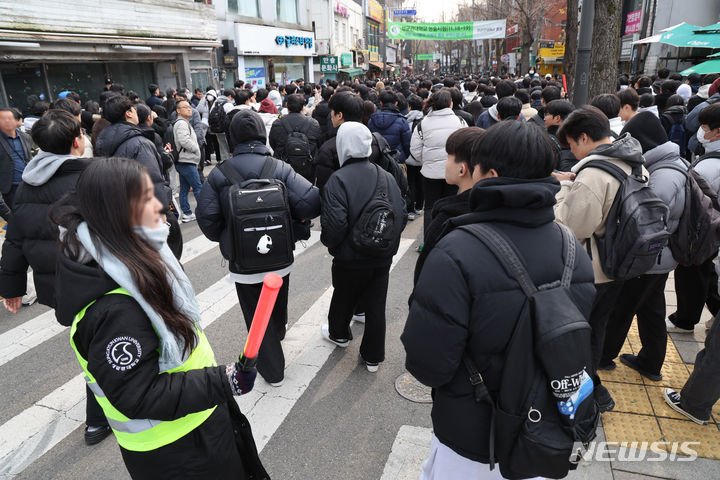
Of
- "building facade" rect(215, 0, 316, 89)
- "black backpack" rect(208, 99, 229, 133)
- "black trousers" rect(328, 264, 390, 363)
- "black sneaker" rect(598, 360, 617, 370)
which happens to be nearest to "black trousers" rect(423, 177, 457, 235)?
"black trousers" rect(328, 264, 390, 363)

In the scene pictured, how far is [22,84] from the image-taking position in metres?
14.2

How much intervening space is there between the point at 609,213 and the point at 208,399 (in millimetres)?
2472

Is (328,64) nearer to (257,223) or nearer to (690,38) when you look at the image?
(690,38)

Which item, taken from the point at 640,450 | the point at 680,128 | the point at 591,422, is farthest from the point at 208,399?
the point at 680,128

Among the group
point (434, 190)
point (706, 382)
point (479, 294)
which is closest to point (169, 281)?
point (479, 294)

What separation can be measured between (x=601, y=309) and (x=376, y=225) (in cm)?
164

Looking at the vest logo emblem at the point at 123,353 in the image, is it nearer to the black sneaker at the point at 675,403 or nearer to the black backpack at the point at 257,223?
the black backpack at the point at 257,223

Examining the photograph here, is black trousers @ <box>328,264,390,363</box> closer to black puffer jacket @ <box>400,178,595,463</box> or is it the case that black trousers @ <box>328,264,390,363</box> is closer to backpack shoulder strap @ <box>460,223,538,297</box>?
black puffer jacket @ <box>400,178,595,463</box>

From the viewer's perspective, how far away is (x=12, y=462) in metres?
3.02

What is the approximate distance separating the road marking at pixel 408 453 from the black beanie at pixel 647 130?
8.22 ft

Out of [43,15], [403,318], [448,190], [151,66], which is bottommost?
[403,318]

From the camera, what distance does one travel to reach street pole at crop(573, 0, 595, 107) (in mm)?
5746

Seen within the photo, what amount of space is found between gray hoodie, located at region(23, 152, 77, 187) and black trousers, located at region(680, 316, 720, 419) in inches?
168

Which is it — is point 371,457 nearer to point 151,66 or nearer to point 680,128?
point 680,128
